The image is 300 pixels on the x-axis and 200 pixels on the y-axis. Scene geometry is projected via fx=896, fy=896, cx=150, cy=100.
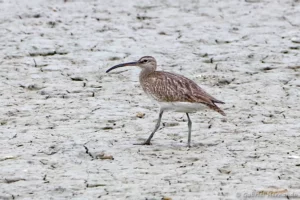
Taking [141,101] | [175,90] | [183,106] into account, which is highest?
[175,90]

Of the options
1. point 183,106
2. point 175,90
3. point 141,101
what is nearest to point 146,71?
point 175,90

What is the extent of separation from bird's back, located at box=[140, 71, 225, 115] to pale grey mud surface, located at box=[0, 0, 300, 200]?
50 cm

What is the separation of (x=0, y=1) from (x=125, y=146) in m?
6.96

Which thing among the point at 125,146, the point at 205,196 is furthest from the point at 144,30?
the point at 205,196

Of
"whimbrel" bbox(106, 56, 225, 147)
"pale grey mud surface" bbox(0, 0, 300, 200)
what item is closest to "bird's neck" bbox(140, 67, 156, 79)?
"whimbrel" bbox(106, 56, 225, 147)

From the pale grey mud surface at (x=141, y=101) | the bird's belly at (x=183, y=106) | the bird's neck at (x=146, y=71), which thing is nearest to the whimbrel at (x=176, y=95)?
the bird's belly at (x=183, y=106)

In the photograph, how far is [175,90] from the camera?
9.30 m

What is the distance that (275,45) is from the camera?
13.6 meters

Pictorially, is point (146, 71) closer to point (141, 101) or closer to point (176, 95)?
point (176, 95)

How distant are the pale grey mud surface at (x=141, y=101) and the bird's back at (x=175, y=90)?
500 mm

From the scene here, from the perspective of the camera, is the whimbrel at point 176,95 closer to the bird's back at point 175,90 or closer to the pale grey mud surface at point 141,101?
the bird's back at point 175,90

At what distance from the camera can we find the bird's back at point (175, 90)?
9.16 meters

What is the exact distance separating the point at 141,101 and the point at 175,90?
1.95 meters

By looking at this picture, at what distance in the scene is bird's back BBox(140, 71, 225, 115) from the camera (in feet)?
30.0
